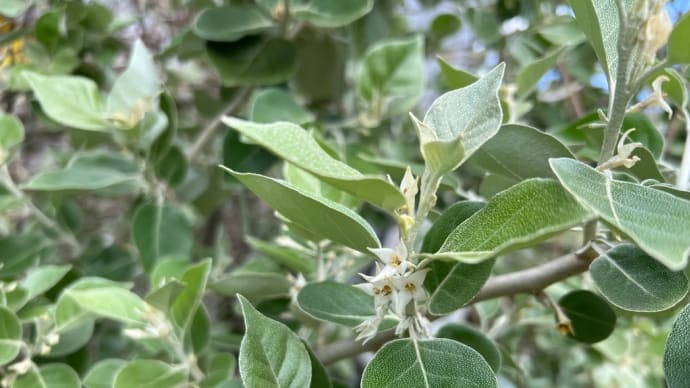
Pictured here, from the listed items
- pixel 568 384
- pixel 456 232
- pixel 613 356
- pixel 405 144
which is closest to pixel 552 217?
pixel 456 232

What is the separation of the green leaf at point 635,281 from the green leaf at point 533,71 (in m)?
0.24

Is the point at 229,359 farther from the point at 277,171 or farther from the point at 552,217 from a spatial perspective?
the point at 277,171

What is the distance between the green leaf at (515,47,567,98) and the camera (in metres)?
0.55

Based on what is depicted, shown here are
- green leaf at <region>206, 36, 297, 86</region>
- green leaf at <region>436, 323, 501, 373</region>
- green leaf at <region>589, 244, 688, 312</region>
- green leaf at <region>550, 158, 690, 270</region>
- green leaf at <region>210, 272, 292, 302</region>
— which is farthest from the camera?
green leaf at <region>206, 36, 297, 86</region>

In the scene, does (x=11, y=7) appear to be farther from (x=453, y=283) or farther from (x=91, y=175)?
(x=453, y=283)

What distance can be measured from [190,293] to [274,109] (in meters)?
0.26

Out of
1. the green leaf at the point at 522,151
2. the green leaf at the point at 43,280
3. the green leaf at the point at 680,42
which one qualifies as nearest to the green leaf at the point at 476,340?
the green leaf at the point at 522,151

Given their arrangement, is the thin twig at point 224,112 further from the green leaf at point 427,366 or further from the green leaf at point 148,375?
the green leaf at point 427,366

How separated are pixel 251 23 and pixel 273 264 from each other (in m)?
0.32

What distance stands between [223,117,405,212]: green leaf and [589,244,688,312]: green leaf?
0.50 feet

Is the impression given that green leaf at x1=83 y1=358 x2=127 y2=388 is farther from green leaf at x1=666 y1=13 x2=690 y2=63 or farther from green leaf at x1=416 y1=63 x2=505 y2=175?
green leaf at x1=666 y1=13 x2=690 y2=63

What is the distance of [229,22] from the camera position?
76 centimetres

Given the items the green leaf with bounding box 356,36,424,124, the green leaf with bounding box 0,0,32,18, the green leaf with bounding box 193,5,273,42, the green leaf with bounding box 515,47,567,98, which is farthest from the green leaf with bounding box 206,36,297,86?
the green leaf with bounding box 515,47,567,98

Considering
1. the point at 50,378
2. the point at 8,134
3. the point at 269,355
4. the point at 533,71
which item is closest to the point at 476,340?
the point at 269,355
